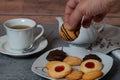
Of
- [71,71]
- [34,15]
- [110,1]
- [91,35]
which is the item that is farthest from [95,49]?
[34,15]

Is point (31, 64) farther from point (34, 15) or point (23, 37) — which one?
point (34, 15)

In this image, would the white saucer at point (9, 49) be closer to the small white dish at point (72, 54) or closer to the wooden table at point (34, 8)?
the small white dish at point (72, 54)

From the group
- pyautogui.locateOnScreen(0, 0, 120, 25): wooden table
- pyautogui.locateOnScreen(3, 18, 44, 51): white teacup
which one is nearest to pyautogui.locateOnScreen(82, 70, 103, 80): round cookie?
pyautogui.locateOnScreen(3, 18, 44, 51): white teacup

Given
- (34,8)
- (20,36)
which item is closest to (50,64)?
(20,36)

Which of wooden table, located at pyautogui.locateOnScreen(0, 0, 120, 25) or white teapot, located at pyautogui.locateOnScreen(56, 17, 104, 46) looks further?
wooden table, located at pyautogui.locateOnScreen(0, 0, 120, 25)

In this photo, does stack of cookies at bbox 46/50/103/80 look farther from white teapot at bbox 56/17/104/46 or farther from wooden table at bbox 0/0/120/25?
wooden table at bbox 0/0/120/25
